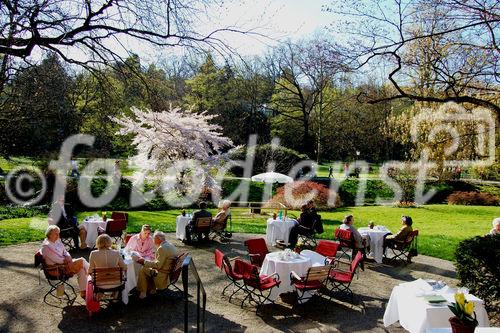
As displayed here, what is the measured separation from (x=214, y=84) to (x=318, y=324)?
3313 centimetres

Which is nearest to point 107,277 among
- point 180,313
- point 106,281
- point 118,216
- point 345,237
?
point 106,281

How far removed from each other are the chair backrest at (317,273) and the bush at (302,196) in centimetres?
1757

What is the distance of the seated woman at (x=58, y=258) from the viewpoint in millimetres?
7660

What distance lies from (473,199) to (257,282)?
30012 millimetres

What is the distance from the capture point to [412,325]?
6469 mm

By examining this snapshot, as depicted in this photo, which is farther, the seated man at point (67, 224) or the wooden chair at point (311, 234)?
the wooden chair at point (311, 234)

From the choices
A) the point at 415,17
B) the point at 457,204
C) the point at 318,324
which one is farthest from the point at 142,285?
the point at 457,204

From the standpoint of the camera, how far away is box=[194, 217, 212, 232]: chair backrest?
12656mm

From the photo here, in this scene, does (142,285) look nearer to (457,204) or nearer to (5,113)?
(5,113)

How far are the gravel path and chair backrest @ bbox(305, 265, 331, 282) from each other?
57 centimetres

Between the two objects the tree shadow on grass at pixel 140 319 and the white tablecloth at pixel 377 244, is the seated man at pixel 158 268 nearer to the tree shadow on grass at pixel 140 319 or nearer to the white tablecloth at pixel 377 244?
the tree shadow on grass at pixel 140 319

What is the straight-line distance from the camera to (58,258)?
7730 millimetres

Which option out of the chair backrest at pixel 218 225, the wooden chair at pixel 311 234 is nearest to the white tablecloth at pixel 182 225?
the chair backrest at pixel 218 225

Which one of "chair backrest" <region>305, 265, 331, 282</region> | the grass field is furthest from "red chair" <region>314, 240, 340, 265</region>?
the grass field
